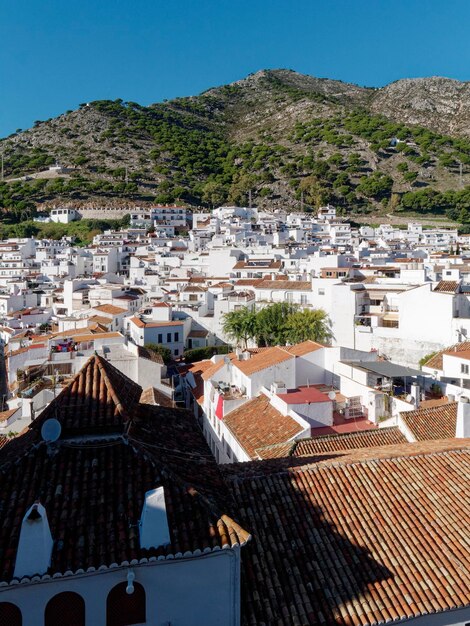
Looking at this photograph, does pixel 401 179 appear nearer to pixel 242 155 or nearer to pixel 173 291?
pixel 242 155

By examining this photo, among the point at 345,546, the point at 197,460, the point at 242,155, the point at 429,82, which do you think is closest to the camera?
the point at 345,546

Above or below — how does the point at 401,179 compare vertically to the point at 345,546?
above

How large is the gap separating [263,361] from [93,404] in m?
14.7

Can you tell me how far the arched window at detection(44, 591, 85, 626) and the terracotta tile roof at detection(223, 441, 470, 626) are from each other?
192 cm

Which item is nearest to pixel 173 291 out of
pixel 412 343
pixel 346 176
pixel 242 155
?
pixel 412 343

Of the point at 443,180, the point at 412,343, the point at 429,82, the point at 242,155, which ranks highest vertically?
the point at 429,82

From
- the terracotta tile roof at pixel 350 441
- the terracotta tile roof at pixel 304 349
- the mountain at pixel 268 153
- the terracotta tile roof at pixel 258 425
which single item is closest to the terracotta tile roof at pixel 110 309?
the terracotta tile roof at pixel 304 349

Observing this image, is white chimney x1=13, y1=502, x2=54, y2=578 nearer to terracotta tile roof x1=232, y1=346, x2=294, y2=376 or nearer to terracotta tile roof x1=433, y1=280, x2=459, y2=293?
terracotta tile roof x1=232, y1=346, x2=294, y2=376

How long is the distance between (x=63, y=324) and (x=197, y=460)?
103 ft

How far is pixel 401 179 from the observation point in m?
104

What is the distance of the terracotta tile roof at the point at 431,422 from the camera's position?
589 inches

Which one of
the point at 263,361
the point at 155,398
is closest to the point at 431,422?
the point at 263,361

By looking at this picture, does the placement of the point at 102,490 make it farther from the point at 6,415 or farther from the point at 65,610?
the point at 6,415

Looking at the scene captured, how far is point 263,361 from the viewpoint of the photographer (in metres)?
21.8
